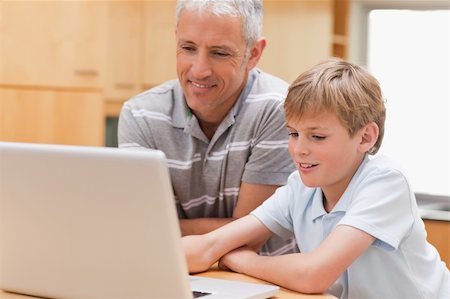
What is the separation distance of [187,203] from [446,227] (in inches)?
80.7

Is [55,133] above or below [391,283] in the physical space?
above

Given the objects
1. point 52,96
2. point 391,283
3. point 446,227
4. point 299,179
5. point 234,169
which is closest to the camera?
point 391,283

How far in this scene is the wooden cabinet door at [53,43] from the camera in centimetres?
→ 340

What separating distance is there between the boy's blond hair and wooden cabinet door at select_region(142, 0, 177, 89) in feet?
7.75

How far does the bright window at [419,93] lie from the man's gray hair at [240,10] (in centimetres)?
275

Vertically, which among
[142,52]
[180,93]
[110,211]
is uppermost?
[142,52]

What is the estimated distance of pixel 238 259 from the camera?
1.75 m

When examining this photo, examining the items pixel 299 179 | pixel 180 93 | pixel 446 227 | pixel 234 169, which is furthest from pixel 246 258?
pixel 446 227

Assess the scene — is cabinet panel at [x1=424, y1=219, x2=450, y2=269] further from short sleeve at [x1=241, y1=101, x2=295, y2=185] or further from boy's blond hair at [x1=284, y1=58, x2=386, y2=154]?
boy's blond hair at [x1=284, y1=58, x2=386, y2=154]

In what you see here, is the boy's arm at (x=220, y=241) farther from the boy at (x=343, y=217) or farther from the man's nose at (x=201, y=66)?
the man's nose at (x=201, y=66)

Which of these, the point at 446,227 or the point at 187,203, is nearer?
the point at 187,203

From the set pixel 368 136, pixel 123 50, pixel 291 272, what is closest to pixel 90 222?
pixel 291 272

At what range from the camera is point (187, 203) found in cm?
213

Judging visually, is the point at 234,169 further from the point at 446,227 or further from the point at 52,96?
the point at 446,227
